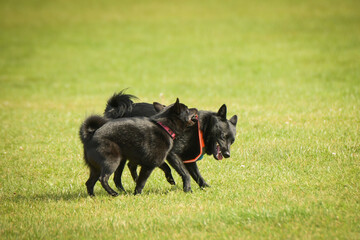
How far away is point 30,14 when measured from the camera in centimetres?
3428

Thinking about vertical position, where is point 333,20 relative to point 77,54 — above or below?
above

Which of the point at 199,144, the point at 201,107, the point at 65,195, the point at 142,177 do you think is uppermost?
the point at 199,144

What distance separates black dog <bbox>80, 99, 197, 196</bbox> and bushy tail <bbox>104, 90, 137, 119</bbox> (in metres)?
0.74

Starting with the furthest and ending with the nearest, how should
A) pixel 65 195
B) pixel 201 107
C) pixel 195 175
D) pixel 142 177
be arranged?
pixel 201 107, pixel 195 175, pixel 65 195, pixel 142 177

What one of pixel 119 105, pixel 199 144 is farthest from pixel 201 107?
pixel 199 144

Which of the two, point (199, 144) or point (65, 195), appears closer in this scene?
point (65, 195)

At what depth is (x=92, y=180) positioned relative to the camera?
5.84 metres

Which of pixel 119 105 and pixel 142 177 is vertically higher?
pixel 119 105

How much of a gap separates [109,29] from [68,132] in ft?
66.7

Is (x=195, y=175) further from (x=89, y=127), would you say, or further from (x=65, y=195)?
(x=65, y=195)

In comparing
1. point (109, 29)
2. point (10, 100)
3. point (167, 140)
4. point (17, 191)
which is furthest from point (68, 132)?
point (109, 29)

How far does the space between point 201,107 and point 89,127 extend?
649cm

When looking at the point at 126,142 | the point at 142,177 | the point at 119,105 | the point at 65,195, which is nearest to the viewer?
the point at 126,142

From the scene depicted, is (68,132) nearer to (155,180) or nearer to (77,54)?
(155,180)
